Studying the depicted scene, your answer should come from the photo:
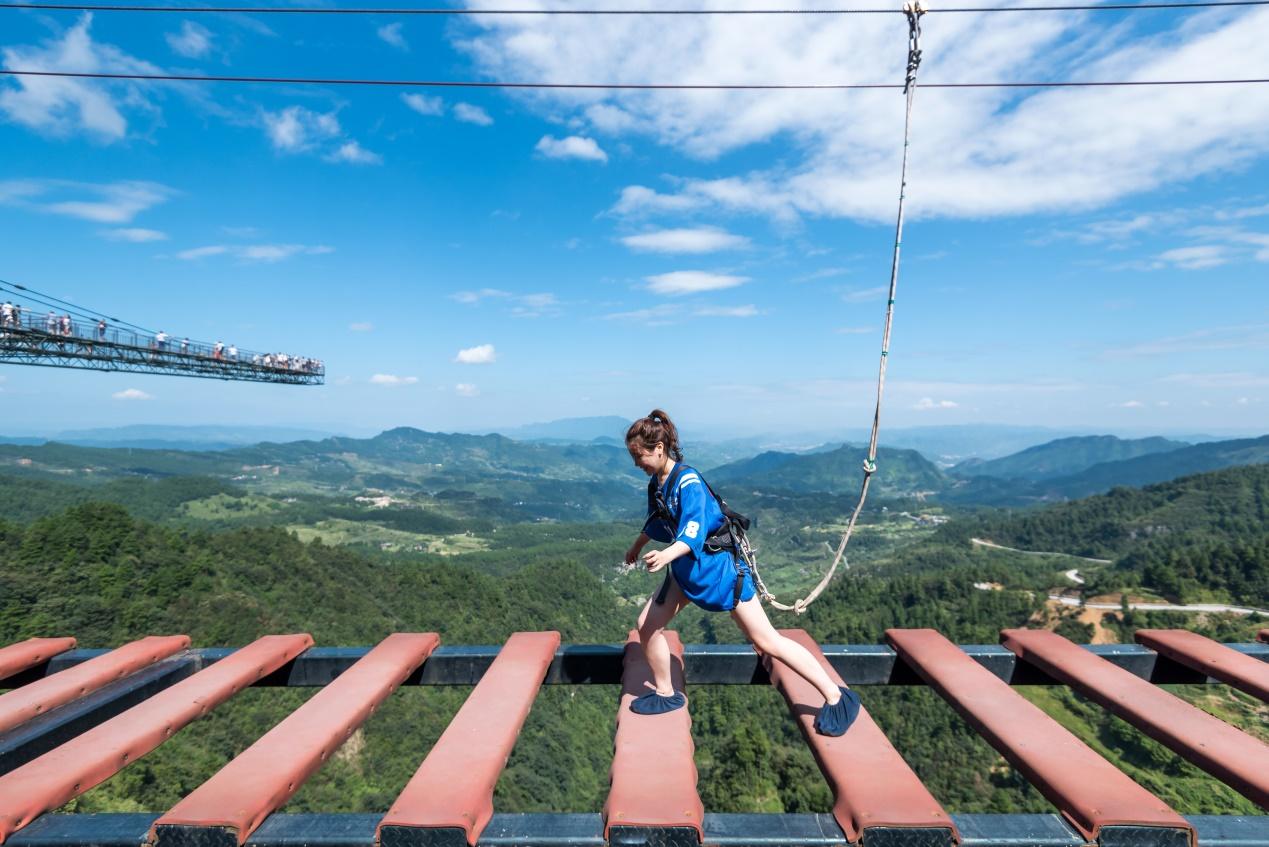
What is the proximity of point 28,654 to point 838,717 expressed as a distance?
5.16m

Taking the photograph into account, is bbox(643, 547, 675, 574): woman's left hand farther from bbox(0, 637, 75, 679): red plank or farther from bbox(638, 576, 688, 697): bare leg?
bbox(0, 637, 75, 679): red plank

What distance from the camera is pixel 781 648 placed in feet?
11.2

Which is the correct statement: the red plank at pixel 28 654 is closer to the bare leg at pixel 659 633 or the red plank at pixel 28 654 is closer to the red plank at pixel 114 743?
the red plank at pixel 114 743

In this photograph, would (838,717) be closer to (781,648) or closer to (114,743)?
(781,648)

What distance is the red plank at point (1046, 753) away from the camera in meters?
2.40

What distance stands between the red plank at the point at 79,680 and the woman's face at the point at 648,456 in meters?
3.22

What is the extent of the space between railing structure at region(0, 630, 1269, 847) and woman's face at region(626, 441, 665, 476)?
1.21 meters

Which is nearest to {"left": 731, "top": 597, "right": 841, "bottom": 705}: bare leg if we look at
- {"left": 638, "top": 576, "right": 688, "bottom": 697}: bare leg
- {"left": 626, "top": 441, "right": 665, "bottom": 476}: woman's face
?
{"left": 638, "top": 576, "right": 688, "bottom": 697}: bare leg

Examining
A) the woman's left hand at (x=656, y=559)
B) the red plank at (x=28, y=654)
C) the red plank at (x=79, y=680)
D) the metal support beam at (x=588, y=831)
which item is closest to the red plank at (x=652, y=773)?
the metal support beam at (x=588, y=831)

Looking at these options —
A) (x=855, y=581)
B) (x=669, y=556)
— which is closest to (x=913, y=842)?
(x=669, y=556)

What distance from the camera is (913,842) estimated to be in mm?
2365

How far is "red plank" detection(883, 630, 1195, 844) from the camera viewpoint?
2404mm

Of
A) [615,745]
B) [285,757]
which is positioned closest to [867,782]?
[615,745]

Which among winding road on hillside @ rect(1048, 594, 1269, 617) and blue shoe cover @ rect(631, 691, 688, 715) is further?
winding road on hillside @ rect(1048, 594, 1269, 617)
